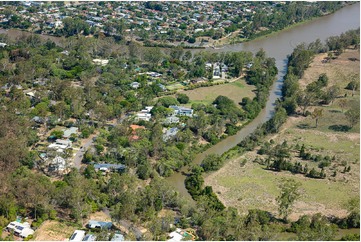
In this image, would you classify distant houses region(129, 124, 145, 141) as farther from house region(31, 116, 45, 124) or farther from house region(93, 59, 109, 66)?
house region(93, 59, 109, 66)

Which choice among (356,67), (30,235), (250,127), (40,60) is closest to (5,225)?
(30,235)

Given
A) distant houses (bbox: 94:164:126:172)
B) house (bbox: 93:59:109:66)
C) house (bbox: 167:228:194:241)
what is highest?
house (bbox: 93:59:109:66)

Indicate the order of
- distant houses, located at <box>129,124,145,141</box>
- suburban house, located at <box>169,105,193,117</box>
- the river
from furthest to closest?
suburban house, located at <box>169,105,193,117</box>
the river
distant houses, located at <box>129,124,145,141</box>

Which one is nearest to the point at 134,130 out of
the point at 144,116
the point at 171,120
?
the point at 144,116

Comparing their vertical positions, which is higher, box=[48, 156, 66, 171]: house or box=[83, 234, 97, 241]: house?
box=[48, 156, 66, 171]: house

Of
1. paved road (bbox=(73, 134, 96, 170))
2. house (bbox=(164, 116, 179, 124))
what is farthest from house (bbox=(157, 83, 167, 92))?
paved road (bbox=(73, 134, 96, 170))

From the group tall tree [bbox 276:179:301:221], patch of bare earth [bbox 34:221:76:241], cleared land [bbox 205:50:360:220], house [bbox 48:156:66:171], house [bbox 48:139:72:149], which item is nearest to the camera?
patch of bare earth [bbox 34:221:76:241]

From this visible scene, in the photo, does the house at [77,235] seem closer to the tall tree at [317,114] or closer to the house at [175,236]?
the house at [175,236]

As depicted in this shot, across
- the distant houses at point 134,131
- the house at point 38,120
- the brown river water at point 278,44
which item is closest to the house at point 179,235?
the brown river water at point 278,44
